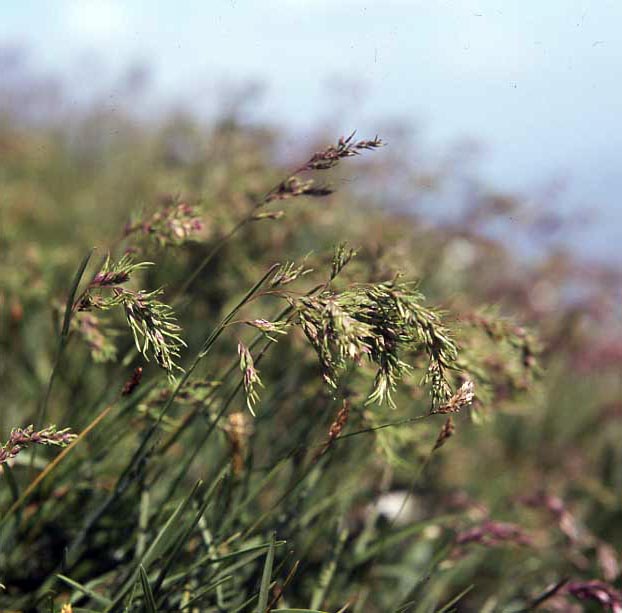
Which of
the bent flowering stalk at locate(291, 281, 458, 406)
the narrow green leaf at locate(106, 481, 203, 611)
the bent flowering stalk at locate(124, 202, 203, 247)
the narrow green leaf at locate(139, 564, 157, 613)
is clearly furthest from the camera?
the bent flowering stalk at locate(124, 202, 203, 247)

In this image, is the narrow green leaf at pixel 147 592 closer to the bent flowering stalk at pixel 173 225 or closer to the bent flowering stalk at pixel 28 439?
the bent flowering stalk at pixel 28 439

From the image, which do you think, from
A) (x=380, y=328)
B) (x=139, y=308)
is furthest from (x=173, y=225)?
(x=380, y=328)

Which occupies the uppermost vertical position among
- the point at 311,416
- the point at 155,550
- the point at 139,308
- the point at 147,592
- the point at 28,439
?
the point at 139,308

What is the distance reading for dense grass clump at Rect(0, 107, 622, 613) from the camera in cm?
139

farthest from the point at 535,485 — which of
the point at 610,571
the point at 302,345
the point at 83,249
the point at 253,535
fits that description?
the point at 83,249

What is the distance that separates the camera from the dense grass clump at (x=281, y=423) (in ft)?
4.57

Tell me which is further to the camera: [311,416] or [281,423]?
[281,423]

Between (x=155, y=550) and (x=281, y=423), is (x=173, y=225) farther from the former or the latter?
(x=281, y=423)

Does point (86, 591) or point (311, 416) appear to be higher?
point (86, 591)

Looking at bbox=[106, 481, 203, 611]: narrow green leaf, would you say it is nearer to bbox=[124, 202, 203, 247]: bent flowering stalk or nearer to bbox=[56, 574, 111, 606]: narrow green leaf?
bbox=[56, 574, 111, 606]: narrow green leaf

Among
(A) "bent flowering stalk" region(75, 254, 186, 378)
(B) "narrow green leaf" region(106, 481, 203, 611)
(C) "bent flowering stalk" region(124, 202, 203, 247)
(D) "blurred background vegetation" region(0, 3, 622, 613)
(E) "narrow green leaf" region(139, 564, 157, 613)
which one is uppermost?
(A) "bent flowering stalk" region(75, 254, 186, 378)

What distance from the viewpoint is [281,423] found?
295 cm

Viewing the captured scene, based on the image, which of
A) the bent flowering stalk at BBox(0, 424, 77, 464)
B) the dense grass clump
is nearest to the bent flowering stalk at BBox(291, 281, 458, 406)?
the dense grass clump

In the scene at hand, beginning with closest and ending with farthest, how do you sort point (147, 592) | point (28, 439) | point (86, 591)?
1. point (28, 439)
2. point (147, 592)
3. point (86, 591)
